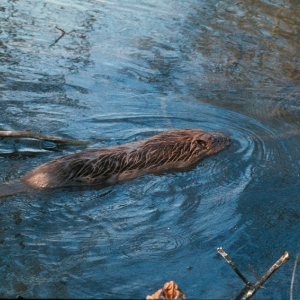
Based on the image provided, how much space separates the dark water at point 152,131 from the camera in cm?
435

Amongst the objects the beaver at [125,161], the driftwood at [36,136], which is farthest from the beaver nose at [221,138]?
the driftwood at [36,136]

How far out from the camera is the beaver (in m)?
5.44

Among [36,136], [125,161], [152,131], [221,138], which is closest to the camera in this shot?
[125,161]

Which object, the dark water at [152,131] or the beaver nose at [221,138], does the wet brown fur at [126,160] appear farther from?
the dark water at [152,131]

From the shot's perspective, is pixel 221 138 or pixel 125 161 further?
pixel 221 138

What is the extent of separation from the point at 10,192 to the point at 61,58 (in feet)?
13.5

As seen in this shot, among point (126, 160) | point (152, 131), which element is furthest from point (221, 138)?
point (126, 160)

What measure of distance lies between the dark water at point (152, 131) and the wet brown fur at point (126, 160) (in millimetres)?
134

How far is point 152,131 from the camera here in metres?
7.00

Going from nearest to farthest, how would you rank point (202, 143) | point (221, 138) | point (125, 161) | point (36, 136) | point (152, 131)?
point (125, 161), point (36, 136), point (202, 143), point (221, 138), point (152, 131)

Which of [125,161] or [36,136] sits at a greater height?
[125,161]

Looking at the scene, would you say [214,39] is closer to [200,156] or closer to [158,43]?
[158,43]

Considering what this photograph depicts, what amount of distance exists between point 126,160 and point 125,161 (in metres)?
0.02

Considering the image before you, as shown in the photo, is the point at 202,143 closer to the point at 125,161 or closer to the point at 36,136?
the point at 125,161
